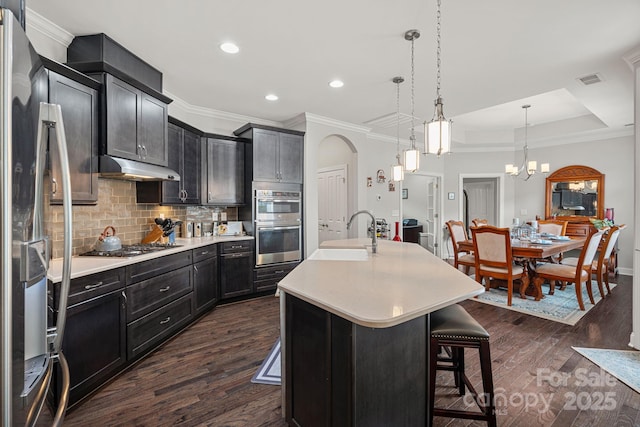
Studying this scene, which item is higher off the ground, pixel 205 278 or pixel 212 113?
pixel 212 113

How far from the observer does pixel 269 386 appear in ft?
7.23

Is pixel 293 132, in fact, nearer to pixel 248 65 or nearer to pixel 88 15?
pixel 248 65

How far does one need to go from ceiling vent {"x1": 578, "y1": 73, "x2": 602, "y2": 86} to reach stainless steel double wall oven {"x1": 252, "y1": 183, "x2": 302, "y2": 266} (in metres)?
3.69

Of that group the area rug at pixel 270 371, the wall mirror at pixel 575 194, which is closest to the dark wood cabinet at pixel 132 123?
the area rug at pixel 270 371

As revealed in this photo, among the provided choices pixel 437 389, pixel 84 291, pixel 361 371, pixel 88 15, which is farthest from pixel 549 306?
pixel 88 15

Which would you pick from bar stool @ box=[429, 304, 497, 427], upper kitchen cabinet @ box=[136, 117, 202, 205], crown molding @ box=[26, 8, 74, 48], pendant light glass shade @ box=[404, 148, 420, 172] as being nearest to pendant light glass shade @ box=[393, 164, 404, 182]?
pendant light glass shade @ box=[404, 148, 420, 172]

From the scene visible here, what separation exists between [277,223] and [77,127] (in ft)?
8.40

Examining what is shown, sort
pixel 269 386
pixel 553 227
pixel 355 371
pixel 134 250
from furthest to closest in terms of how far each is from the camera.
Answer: pixel 553 227 < pixel 134 250 < pixel 269 386 < pixel 355 371

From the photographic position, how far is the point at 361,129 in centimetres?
533

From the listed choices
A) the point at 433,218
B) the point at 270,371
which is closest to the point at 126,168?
the point at 270,371

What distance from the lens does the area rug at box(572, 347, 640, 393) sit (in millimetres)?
2240

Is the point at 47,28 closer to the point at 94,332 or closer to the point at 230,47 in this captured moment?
the point at 230,47

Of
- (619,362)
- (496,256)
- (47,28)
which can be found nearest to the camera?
(47,28)

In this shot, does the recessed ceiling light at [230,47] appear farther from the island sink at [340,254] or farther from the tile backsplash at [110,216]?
the island sink at [340,254]
